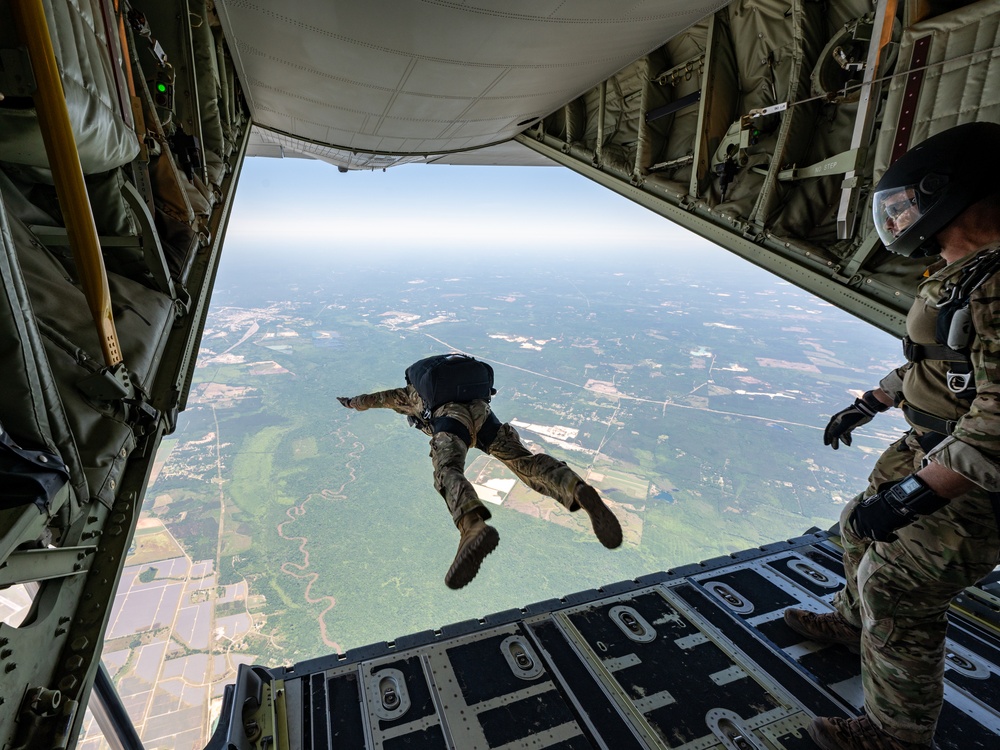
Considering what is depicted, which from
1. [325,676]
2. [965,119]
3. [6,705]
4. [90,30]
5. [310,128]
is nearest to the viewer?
[6,705]

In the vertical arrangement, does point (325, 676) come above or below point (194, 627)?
above

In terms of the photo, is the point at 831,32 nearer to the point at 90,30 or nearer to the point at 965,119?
the point at 965,119

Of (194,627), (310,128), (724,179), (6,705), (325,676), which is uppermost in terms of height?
(310,128)

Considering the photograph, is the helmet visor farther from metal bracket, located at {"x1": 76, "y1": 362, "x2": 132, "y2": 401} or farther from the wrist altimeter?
metal bracket, located at {"x1": 76, "y1": 362, "x2": 132, "y2": 401}

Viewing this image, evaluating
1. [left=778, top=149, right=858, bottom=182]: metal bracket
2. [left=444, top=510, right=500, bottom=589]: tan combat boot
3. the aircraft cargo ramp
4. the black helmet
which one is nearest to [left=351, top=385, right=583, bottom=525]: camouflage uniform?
[left=444, top=510, right=500, bottom=589]: tan combat boot

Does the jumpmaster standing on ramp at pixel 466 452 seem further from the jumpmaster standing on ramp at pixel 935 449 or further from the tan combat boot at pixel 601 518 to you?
the jumpmaster standing on ramp at pixel 935 449

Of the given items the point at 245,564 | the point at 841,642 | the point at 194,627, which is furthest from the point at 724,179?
the point at 245,564

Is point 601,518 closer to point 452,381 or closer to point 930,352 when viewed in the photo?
point 452,381

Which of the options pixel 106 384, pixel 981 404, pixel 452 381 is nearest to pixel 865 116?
pixel 981 404

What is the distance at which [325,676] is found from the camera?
3.16 m

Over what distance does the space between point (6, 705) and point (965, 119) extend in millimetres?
4889

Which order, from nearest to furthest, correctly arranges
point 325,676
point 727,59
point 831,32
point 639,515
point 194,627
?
point 325,676 < point 831,32 < point 727,59 < point 194,627 < point 639,515

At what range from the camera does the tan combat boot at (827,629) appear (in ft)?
10.7

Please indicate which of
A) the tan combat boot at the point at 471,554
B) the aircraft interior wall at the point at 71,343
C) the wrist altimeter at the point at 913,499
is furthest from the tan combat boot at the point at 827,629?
the aircraft interior wall at the point at 71,343
